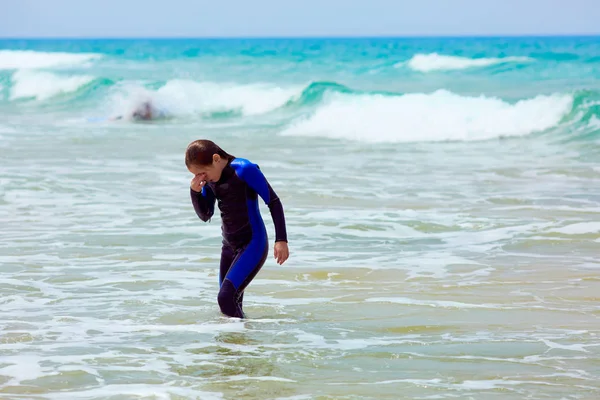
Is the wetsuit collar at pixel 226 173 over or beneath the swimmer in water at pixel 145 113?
beneath

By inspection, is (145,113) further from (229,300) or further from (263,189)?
(263,189)

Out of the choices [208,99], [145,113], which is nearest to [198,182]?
[145,113]

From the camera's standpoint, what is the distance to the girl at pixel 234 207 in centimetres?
561

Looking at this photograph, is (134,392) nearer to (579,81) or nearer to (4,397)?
(4,397)

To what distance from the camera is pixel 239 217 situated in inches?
231

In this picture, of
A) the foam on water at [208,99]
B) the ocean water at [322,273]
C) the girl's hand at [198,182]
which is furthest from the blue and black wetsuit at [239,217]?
the foam on water at [208,99]

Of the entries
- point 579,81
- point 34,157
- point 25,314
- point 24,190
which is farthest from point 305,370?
point 579,81

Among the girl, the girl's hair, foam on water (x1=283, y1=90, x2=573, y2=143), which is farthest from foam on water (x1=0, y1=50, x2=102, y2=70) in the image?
the girl's hair

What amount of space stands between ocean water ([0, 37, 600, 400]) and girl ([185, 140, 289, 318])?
0.38m

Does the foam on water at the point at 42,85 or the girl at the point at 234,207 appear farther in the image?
the foam on water at the point at 42,85

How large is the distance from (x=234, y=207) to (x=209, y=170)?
12.9 inches

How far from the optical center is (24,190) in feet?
40.2

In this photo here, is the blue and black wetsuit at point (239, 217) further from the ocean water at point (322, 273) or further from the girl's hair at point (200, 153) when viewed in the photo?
the ocean water at point (322, 273)

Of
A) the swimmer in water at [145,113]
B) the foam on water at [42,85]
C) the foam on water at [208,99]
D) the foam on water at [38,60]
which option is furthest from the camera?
the foam on water at [38,60]
